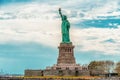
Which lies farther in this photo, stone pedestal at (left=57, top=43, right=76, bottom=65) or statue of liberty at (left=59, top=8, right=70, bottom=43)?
→ statue of liberty at (left=59, top=8, right=70, bottom=43)

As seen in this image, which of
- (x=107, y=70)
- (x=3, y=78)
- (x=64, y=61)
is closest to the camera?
(x=3, y=78)

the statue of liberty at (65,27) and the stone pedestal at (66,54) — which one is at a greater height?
the statue of liberty at (65,27)

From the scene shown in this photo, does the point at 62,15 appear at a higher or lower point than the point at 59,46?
higher

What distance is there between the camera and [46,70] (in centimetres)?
9125

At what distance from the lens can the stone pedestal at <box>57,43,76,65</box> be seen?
9574 centimetres

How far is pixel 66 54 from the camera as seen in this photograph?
9606cm

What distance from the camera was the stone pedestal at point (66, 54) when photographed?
9574 centimetres

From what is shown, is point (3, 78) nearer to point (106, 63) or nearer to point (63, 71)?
point (63, 71)

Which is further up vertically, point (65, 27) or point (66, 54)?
point (65, 27)

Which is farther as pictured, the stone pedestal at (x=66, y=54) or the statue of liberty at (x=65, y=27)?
the statue of liberty at (x=65, y=27)

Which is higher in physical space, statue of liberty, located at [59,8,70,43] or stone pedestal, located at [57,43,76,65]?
statue of liberty, located at [59,8,70,43]

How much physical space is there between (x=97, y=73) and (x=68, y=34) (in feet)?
48.3

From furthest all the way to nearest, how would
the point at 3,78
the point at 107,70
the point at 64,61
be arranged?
the point at 107,70
the point at 64,61
the point at 3,78

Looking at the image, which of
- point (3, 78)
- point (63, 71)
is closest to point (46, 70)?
point (63, 71)
